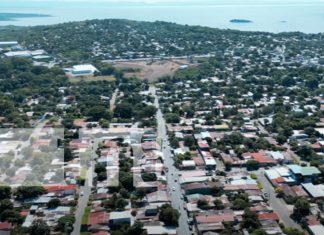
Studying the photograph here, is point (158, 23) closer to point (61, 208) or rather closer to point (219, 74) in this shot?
point (219, 74)

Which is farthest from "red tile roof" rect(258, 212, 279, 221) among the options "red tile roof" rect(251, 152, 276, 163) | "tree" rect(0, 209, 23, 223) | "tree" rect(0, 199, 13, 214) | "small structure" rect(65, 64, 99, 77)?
"small structure" rect(65, 64, 99, 77)

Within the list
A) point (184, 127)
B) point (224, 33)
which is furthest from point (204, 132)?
point (224, 33)

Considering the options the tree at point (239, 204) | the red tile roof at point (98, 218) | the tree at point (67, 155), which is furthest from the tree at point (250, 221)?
the tree at point (67, 155)

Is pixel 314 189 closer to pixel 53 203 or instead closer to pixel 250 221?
pixel 250 221

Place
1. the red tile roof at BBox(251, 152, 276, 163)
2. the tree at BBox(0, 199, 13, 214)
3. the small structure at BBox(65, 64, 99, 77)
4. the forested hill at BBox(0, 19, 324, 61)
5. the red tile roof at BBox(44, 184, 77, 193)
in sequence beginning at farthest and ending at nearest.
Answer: the forested hill at BBox(0, 19, 324, 61)
the small structure at BBox(65, 64, 99, 77)
the red tile roof at BBox(251, 152, 276, 163)
the red tile roof at BBox(44, 184, 77, 193)
the tree at BBox(0, 199, 13, 214)

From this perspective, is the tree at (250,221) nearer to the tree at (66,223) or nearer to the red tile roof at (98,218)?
the red tile roof at (98,218)

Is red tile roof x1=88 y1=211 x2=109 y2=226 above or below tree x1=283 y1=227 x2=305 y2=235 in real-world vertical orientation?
below

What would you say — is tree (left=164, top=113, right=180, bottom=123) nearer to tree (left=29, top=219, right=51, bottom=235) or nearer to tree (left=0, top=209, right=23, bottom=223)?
tree (left=0, top=209, right=23, bottom=223)

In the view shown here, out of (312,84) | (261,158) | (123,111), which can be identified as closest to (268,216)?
(261,158)
